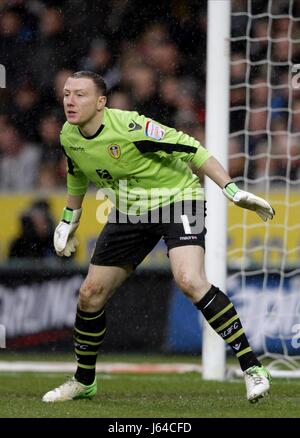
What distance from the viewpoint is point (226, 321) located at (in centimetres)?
612

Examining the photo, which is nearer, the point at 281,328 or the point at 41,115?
the point at 281,328

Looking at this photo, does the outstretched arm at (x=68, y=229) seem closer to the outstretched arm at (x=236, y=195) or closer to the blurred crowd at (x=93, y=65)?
the outstretched arm at (x=236, y=195)

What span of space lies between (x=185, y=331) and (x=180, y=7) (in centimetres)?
351

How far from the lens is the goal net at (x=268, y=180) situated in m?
9.33

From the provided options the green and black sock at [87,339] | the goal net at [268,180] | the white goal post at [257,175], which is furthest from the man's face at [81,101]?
the goal net at [268,180]

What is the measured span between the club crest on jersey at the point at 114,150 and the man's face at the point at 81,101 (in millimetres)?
197

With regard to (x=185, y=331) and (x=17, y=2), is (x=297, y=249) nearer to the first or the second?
(x=185, y=331)

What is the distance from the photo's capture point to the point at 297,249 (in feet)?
33.0

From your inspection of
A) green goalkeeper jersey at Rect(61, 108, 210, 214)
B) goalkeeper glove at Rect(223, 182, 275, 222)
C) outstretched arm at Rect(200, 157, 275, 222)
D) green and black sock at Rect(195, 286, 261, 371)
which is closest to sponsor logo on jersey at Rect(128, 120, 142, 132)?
green goalkeeper jersey at Rect(61, 108, 210, 214)

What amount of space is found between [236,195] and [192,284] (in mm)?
532

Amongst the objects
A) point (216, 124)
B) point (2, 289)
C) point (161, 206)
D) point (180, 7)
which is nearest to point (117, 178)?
point (161, 206)

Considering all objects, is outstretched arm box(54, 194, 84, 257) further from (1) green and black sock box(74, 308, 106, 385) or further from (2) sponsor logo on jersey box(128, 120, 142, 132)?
(2) sponsor logo on jersey box(128, 120, 142, 132)

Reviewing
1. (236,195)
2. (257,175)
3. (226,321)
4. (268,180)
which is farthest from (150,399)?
(257,175)

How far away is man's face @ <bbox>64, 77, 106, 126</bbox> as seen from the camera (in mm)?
6227
